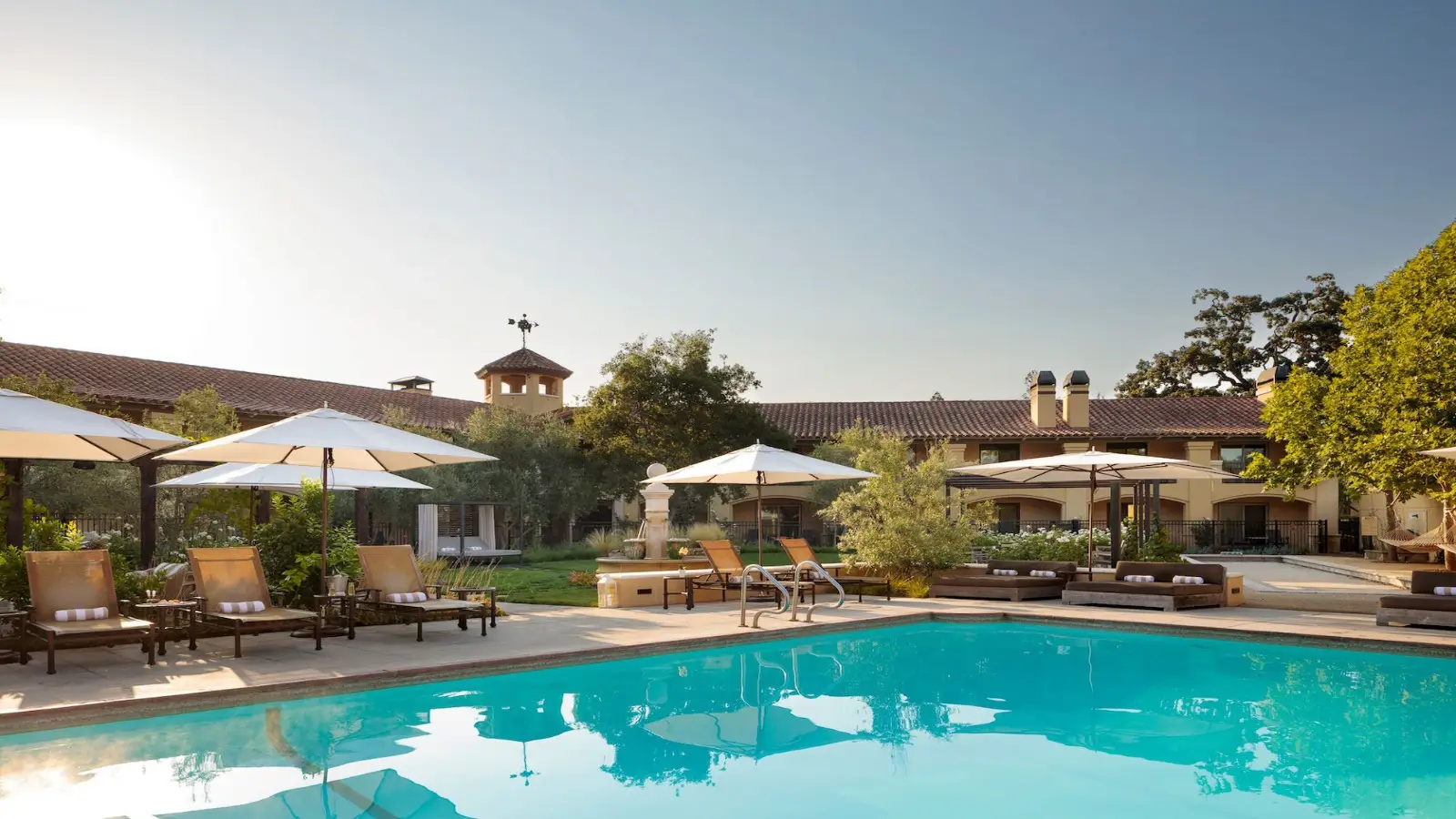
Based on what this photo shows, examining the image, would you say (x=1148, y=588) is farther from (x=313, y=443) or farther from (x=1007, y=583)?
(x=313, y=443)

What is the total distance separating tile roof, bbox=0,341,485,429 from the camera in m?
23.6

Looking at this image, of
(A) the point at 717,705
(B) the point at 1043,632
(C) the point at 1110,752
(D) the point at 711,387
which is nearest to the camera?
(C) the point at 1110,752

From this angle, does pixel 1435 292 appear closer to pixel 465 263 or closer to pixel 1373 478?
pixel 1373 478

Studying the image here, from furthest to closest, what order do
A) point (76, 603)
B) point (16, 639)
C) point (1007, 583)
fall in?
point (1007, 583)
point (76, 603)
point (16, 639)

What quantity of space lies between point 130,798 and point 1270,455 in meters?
35.6

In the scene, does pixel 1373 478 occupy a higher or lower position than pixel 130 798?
higher

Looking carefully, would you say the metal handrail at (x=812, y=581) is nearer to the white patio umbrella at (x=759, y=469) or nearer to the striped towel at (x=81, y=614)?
the white patio umbrella at (x=759, y=469)

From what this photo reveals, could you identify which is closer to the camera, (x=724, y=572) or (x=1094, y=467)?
(x=724, y=572)

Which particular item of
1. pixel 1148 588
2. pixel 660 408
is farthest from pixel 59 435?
pixel 660 408

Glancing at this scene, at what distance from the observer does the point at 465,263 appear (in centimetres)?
1691

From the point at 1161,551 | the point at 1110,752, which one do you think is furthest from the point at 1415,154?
the point at 1110,752

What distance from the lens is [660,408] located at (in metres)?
27.2

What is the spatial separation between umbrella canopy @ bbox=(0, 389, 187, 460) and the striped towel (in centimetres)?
140

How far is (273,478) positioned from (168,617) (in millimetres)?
2697
